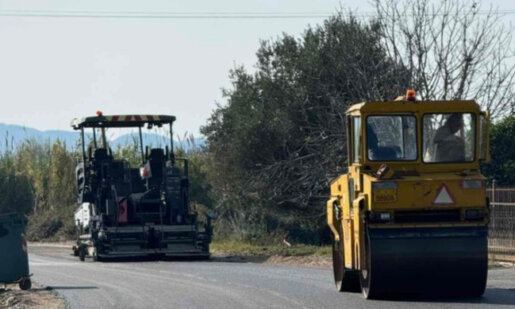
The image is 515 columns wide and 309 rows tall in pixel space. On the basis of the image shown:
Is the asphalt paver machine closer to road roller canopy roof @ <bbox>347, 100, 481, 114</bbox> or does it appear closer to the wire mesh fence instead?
the wire mesh fence

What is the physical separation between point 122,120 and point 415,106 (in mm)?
13695

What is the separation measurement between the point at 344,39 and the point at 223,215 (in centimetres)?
729

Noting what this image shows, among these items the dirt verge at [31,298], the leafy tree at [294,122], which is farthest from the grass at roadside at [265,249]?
the dirt verge at [31,298]

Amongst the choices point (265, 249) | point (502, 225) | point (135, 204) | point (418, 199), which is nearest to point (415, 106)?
point (418, 199)

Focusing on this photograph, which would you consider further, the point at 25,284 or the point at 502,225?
the point at 502,225

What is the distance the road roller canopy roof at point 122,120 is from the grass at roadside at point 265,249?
411 cm

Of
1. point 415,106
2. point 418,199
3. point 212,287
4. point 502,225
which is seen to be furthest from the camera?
point 502,225

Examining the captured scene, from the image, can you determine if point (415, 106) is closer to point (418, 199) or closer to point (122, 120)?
point (418, 199)

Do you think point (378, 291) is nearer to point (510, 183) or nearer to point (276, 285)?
point (276, 285)

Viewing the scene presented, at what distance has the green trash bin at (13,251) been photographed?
21.7m

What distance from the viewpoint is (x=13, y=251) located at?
21.8 m

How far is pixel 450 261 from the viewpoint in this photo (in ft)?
56.7

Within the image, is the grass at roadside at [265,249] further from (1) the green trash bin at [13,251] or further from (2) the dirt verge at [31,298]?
(2) the dirt verge at [31,298]

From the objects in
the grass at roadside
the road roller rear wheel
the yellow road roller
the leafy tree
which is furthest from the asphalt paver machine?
the yellow road roller
